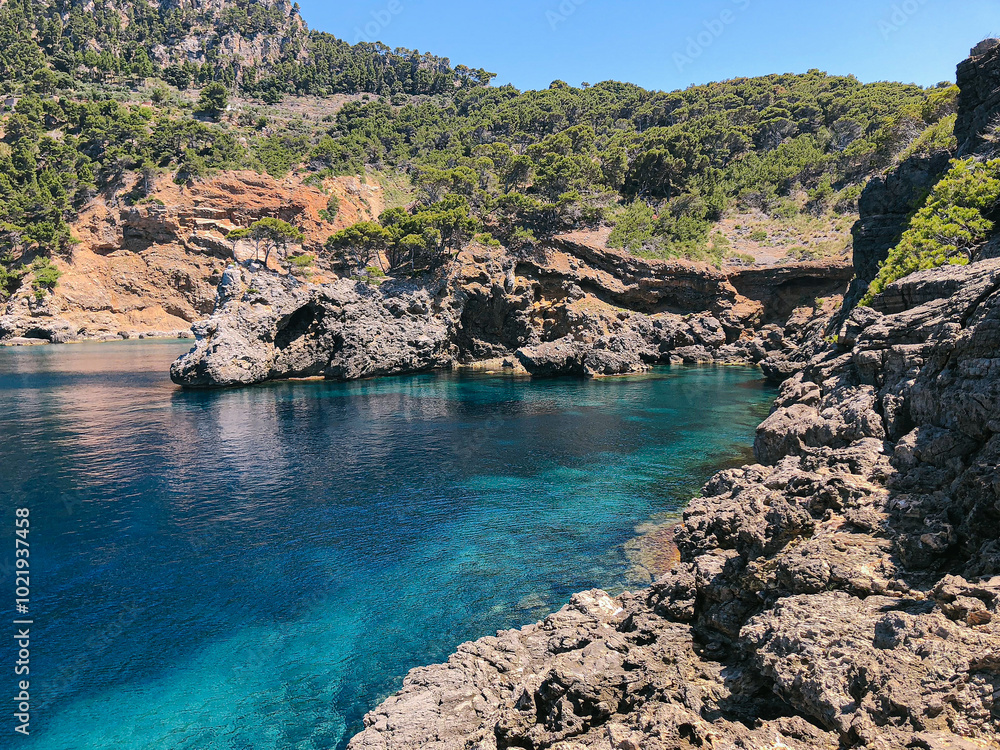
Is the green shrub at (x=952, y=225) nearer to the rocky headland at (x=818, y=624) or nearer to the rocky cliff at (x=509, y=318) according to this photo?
the rocky headland at (x=818, y=624)

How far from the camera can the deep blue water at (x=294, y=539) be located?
519 inches

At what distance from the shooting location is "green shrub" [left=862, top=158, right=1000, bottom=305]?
2694 cm

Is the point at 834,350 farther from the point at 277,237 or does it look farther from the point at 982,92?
the point at 277,237

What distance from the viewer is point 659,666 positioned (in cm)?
962

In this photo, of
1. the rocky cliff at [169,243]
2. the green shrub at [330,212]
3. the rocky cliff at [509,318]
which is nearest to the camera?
the rocky cliff at [509,318]

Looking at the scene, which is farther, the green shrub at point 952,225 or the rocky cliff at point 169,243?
the rocky cliff at point 169,243

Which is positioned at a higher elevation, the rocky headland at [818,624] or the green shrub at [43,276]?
the green shrub at [43,276]

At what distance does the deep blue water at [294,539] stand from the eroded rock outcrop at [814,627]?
3812 millimetres

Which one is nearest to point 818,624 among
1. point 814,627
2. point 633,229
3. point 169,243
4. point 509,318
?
point 814,627

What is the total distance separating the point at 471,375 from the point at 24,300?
86.5m

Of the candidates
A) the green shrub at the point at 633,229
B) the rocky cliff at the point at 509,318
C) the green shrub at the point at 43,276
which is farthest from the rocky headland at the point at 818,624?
the green shrub at the point at 43,276

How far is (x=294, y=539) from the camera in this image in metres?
21.4

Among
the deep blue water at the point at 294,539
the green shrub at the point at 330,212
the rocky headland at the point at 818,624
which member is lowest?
the deep blue water at the point at 294,539

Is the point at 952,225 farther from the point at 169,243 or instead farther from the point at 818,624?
the point at 169,243
